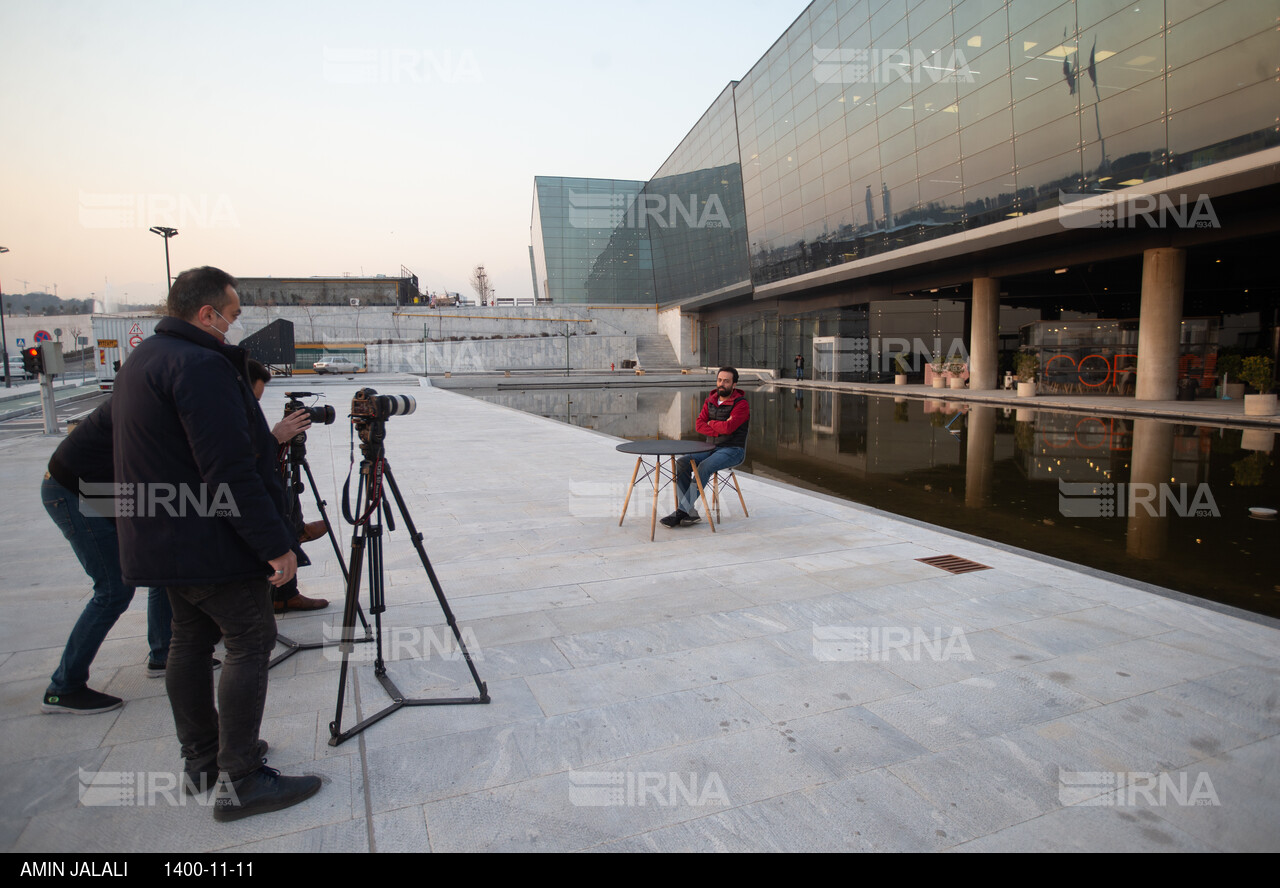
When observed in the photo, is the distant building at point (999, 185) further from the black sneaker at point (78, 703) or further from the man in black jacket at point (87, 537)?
the black sneaker at point (78, 703)

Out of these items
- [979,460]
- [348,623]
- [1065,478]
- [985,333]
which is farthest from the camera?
[985,333]

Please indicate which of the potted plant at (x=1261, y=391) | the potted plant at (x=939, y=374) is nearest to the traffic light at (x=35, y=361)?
the potted plant at (x=1261, y=391)

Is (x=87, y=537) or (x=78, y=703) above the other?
(x=87, y=537)

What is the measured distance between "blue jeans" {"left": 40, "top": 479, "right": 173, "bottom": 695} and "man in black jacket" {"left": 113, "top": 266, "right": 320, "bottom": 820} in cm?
92

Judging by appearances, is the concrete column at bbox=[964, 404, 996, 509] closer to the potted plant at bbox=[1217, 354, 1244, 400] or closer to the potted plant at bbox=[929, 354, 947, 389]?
the potted plant at bbox=[1217, 354, 1244, 400]

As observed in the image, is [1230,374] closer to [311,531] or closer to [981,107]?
[981,107]

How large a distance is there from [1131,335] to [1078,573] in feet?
87.3

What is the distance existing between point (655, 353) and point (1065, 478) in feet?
169

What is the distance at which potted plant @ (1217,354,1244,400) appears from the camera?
2189 cm

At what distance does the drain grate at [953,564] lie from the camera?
17.7 ft

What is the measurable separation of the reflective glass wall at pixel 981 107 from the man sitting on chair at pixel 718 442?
17369 mm

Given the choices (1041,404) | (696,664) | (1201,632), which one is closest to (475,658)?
(696,664)

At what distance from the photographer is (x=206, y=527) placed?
243 cm

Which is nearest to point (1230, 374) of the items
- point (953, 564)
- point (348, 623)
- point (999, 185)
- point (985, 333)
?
point (985, 333)
